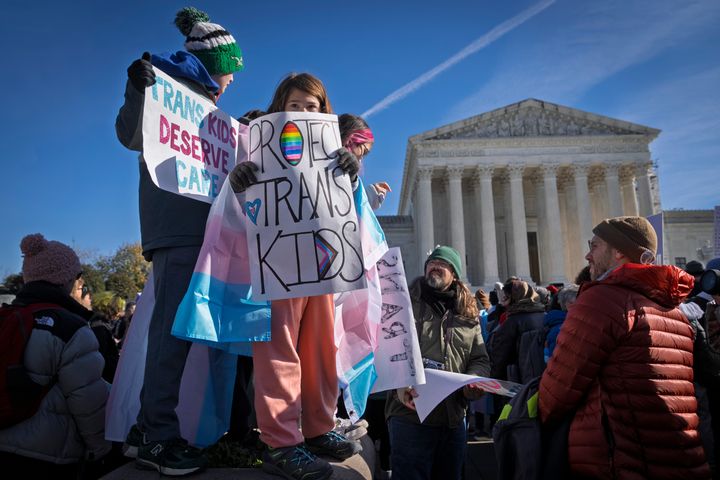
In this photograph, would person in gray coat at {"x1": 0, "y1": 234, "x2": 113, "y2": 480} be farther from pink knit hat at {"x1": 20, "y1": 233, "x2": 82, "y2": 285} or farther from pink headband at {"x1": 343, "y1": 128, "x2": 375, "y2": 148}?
pink headband at {"x1": 343, "y1": 128, "x2": 375, "y2": 148}

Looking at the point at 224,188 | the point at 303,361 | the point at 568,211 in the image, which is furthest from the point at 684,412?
the point at 568,211

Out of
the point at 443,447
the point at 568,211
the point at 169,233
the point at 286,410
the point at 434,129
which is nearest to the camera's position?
the point at 286,410

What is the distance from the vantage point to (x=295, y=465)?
212cm

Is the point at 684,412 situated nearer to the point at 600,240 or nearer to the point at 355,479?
the point at 600,240

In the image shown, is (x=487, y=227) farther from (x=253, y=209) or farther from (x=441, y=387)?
(x=253, y=209)

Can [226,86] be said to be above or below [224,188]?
above

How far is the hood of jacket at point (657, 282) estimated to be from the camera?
2.54 m

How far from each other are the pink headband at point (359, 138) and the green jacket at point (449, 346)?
4.17ft

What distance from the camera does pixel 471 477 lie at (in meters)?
5.88

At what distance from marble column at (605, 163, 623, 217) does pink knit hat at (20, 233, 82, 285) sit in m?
39.5

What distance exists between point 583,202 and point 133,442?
3896cm

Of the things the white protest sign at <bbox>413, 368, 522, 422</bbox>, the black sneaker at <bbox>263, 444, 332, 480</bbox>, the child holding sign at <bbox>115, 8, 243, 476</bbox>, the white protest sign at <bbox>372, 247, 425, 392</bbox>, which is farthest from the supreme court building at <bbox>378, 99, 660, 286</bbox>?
the black sneaker at <bbox>263, 444, 332, 480</bbox>

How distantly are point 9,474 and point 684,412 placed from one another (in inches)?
137

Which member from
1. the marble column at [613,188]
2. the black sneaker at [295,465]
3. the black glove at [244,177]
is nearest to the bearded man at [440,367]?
the black sneaker at [295,465]
